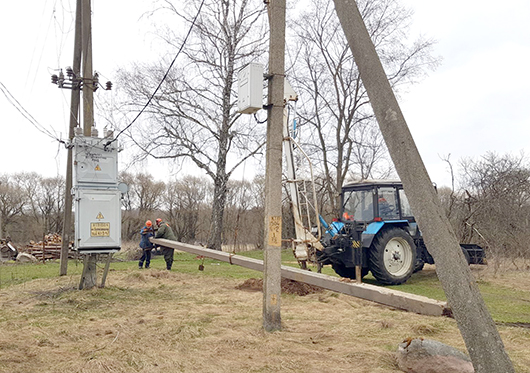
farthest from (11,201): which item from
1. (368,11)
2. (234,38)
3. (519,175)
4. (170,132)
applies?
(519,175)

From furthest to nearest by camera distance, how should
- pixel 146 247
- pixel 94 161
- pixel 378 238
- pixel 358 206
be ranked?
1. pixel 146 247
2. pixel 358 206
3. pixel 378 238
4. pixel 94 161

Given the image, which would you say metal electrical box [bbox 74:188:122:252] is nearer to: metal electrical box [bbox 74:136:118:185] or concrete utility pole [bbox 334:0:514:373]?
metal electrical box [bbox 74:136:118:185]

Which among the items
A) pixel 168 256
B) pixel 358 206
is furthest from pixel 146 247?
pixel 358 206

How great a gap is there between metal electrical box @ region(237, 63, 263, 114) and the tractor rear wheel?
6093 millimetres

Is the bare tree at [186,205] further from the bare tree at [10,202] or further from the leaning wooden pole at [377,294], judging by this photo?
the leaning wooden pole at [377,294]

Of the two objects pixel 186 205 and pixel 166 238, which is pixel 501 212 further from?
pixel 186 205

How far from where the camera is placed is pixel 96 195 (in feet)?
32.2

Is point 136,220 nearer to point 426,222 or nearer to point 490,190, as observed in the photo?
point 490,190

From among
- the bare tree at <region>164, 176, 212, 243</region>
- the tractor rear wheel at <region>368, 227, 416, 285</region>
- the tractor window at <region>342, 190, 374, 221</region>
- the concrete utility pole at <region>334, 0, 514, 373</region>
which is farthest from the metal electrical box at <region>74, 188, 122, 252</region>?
the bare tree at <region>164, 176, 212, 243</region>

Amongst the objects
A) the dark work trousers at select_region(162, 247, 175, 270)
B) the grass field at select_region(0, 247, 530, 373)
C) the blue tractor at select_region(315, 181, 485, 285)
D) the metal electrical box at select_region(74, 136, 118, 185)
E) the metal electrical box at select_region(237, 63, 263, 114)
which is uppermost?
the metal electrical box at select_region(237, 63, 263, 114)

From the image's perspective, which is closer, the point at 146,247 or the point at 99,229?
the point at 99,229

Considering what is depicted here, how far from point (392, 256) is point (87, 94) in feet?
26.3

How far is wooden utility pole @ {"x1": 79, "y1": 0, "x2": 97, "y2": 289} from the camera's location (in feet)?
34.1

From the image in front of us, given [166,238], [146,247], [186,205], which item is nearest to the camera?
[166,238]
